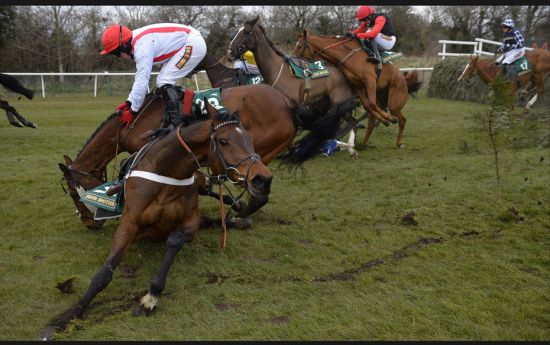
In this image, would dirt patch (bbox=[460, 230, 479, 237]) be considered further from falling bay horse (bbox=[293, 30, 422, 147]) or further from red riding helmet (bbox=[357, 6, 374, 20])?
red riding helmet (bbox=[357, 6, 374, 20])

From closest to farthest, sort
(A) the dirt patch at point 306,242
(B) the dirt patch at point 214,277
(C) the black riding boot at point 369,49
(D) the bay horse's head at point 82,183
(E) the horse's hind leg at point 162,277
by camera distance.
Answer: (E) the horse's hind leg at point 162,277, (B) the dirt patch at point 214,277, (A) the dirt patch at point 306,242, (D) the bay horse's head at point 82,183, (C) the black riding boot at point 369,49

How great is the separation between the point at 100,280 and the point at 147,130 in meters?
2.00

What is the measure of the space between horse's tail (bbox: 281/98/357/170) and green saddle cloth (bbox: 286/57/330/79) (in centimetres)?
208

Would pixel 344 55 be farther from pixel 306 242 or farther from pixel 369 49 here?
pixel 306 242

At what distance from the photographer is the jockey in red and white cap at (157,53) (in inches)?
201

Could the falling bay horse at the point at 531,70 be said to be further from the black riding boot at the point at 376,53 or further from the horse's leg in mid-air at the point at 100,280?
the horse's leg in mid-air at the point at 100,280

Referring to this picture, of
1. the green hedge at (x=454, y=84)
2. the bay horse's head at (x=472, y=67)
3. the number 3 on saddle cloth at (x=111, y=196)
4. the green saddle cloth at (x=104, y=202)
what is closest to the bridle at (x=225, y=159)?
the number 3 on saddle cloth at (x=111, y=196)

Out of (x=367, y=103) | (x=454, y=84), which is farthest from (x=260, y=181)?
(x=454, y=84)

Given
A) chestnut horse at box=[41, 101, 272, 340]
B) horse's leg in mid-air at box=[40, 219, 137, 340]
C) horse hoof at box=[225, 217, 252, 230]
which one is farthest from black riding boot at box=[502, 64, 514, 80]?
horse's leg in mid-air at box=[40, 219, 137, 340]

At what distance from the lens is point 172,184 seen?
13.1 ft

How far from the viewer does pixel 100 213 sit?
4.65 metres

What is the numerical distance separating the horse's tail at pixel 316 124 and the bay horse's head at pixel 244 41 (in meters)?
2.30

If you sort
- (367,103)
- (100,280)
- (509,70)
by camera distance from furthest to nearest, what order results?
(509,70) < (367,103) < (100,280)

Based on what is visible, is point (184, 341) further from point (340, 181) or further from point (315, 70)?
point (315, 70)
